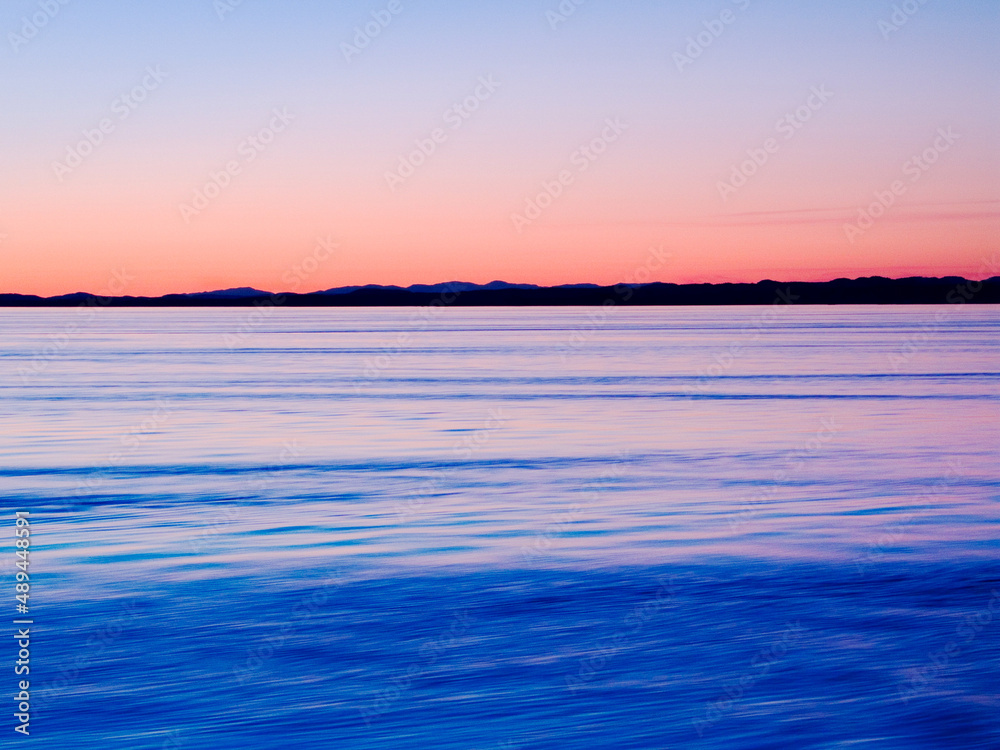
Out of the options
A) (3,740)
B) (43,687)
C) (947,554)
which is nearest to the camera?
(3,740)

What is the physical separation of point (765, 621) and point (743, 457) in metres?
10.5

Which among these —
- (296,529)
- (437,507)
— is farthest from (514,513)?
(296,529)

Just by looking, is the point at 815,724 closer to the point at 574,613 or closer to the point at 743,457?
the point at 574,613

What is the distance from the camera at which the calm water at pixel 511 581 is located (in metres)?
8.02

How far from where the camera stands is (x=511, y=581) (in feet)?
37.2

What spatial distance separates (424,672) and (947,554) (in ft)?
21.5

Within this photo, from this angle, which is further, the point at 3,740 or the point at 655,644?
the point at 655,644

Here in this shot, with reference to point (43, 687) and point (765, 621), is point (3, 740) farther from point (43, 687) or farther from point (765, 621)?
point (765, 621)

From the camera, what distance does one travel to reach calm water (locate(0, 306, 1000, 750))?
802cm

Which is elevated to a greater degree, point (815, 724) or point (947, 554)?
point (947, 554)

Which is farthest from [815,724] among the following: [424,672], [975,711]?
[424,672]

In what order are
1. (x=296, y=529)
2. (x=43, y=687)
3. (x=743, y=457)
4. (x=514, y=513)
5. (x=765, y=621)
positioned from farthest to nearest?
(x=743, y=457)
(x=514, y=513)
(x=296, y=529)
(x=765, y=621)
(x=43, y=687)

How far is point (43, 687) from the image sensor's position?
855 centimetres

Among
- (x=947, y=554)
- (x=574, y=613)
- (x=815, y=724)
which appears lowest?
(x=815, y=724)
